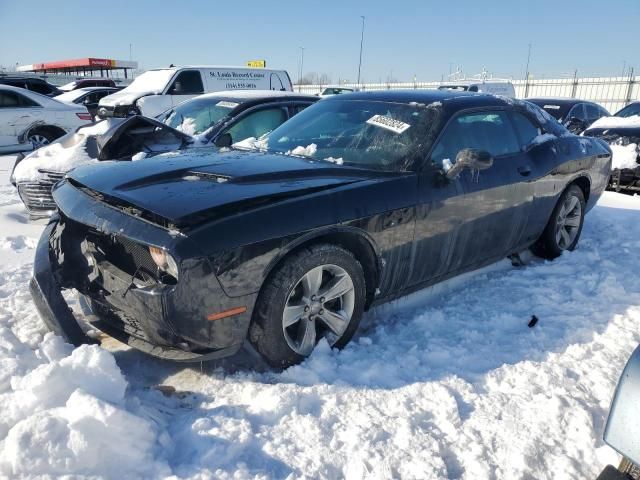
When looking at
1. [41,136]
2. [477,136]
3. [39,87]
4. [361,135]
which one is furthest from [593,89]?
[361,135]

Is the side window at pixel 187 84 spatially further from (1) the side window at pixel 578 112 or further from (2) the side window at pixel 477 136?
(1) the side window at pixel 578 112

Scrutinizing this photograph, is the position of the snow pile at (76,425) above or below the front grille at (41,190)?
below

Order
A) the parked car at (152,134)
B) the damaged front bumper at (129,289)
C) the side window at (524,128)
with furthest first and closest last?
the parked car at (152,134), the side window at (524,128), the damaged front bumper at (129,289)

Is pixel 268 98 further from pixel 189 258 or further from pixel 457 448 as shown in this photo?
pixel 457 448

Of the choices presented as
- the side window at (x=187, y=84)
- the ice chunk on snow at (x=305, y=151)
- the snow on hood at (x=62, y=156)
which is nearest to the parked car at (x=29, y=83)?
the side window at (x=187, y=84)

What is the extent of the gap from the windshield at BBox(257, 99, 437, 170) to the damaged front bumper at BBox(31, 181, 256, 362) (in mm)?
1366

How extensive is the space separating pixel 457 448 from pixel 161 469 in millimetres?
1238

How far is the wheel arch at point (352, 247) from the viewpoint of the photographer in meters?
2.58

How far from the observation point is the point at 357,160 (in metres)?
3.35

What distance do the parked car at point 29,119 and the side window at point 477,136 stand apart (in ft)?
30.8

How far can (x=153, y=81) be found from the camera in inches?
469

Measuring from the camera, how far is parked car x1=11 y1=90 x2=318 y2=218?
4.79 meters

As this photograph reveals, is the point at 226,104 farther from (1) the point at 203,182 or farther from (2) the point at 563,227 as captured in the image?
(2) the point at 563,227

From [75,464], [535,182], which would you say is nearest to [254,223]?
[75,464]
